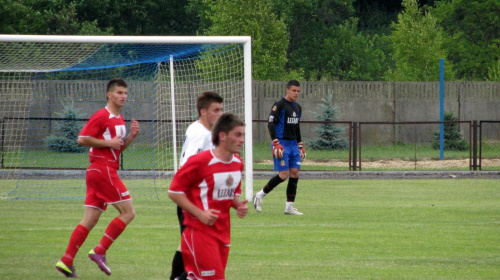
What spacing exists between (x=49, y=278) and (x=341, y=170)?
60.9 feet

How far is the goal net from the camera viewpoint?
1705 cm

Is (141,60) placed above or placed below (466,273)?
above

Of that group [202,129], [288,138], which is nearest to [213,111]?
[202,129]

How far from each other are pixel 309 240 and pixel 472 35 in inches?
1634

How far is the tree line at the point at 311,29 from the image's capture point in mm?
36375

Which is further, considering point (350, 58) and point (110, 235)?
point (350, 58)

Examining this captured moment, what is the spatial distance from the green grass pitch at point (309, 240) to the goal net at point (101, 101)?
7.52ft

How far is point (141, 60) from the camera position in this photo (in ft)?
60.2

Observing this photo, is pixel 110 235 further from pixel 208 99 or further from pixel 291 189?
pixel 291 189

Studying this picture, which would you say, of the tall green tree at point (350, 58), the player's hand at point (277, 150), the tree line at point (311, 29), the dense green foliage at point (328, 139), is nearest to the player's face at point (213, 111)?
the player's hand at point (277, 150)

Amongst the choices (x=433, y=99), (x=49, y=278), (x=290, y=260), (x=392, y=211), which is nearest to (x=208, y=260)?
Answer: (x=49, y=278)

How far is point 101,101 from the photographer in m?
28.2

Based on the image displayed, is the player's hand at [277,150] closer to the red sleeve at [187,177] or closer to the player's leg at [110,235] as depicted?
the player's leg at [110,235]

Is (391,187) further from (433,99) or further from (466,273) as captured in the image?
(433,99)
